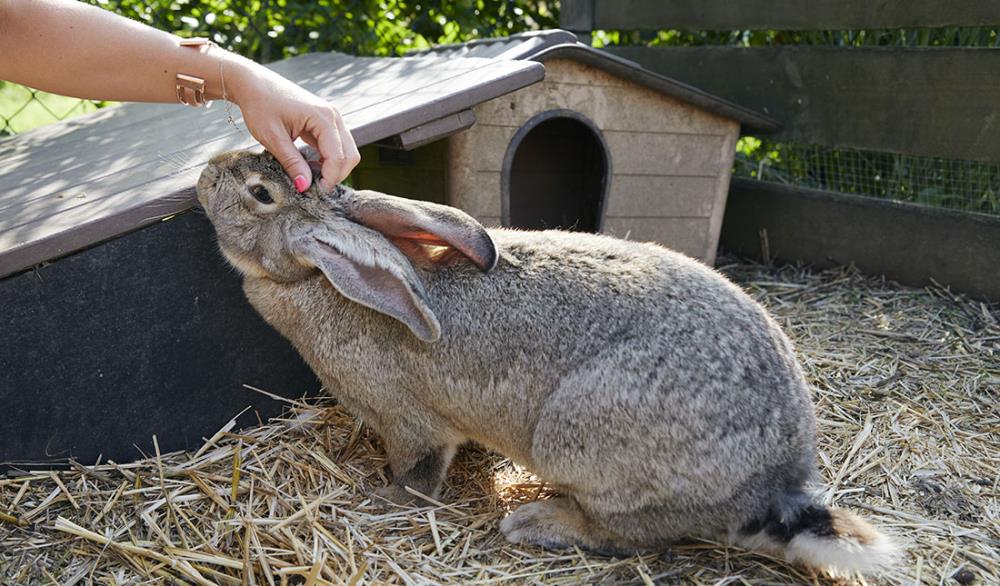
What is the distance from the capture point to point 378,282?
2564 millimetres

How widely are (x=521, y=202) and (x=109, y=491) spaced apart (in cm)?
267

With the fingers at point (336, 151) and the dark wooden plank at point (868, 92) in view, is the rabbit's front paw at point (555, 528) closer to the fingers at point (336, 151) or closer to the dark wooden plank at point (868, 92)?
the fingers at point (336, 151)

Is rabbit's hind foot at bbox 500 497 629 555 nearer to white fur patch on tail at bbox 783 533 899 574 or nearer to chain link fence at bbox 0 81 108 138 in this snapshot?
white fur patch on tail at bbox 783 533 899 574

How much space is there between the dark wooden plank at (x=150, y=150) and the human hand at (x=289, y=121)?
392 millimetres

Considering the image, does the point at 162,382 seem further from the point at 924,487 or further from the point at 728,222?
the point at 728,222

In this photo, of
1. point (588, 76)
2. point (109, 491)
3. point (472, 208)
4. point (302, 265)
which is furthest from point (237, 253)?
point (588, 76)

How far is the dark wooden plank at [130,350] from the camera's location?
105 inches

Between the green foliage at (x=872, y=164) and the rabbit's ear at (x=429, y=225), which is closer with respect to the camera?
the rabbit's ear at (x=429, y=225)

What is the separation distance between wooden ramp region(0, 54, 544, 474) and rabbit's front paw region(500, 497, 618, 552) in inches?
40.4

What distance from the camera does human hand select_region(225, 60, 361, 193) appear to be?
100 inches

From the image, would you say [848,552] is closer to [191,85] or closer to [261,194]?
[261,194]

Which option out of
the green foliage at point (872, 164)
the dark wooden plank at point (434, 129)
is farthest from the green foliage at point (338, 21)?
the dark wooden plank at point (434, 129)

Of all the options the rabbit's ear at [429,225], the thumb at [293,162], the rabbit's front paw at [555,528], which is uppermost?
the thumb at [293,162]

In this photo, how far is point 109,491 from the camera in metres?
2.68
